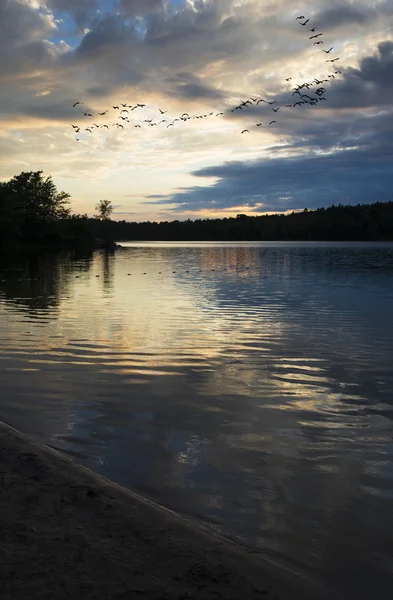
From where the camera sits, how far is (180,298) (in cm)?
2903

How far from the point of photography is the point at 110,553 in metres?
4.82

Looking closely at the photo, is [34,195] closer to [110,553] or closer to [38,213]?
[38,213]

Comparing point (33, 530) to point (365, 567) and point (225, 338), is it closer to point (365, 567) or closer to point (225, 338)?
point (365, 567)

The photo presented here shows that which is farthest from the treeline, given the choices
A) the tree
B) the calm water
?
the calm water

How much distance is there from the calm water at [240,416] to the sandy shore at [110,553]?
540mm

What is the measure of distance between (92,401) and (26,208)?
121614 mm

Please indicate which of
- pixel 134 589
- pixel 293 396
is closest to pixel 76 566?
pixel 134 589

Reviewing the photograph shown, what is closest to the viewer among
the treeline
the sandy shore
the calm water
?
the sandy shore

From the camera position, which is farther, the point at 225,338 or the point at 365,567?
the point at 225,338

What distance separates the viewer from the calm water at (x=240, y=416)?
5.95 meters

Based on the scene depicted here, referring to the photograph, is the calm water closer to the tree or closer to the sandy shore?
the sandy shore

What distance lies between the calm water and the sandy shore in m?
0.54

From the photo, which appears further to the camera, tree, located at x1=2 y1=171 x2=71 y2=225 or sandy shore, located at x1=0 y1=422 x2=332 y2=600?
tree, located at x1=2 y1=171 x2=71 y2=225

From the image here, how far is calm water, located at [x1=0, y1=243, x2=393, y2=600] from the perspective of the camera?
5949 millimetres
